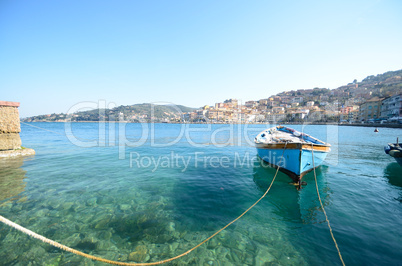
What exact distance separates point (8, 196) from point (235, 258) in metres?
8.36

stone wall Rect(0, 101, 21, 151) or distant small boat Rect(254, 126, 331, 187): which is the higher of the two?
stone wall Rect(0, 101, 21, 151)

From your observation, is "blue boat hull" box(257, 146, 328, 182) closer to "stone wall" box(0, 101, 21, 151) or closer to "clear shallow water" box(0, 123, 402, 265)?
"clear shallow water" box(0, 123, 402, 265)

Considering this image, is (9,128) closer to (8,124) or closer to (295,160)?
(8,124)

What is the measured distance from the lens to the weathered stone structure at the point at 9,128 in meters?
9.63

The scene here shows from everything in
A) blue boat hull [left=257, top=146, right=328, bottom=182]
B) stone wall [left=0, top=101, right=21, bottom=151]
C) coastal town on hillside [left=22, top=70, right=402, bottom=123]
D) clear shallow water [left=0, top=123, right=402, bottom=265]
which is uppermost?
coastal town on hillside [left=22, top=70, right=402, bottom=123]

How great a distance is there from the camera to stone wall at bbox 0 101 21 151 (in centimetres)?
961

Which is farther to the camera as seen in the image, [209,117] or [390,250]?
[209,117]

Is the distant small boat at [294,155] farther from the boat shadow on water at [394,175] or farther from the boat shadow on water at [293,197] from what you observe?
the boat shadow on water at [394,175]

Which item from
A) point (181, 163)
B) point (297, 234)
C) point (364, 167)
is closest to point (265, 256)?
point (297, 234)

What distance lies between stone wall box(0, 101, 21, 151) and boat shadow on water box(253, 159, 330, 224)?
50.7ft

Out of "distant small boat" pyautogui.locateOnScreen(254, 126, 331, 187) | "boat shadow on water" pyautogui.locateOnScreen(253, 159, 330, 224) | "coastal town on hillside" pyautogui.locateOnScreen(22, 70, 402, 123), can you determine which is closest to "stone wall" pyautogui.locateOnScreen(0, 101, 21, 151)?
"boat shadow on water" pyautogui.locateOnScreen(253, 159, 330, 224)

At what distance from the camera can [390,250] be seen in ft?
12.5

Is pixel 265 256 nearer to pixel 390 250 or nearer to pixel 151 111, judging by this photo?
pixel 390 250

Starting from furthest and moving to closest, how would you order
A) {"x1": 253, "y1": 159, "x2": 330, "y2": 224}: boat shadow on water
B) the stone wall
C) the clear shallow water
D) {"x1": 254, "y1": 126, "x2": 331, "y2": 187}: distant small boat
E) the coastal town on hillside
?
the coastal town on hillside
the stone wall
{"x1": 254, "y1": 126, "x2": 331, "y2": 187}: distant small boat
{"x1": 253, "y1": 159, "x2": 330, "y2": 224}: boat shadow on water
the clear shallow water
